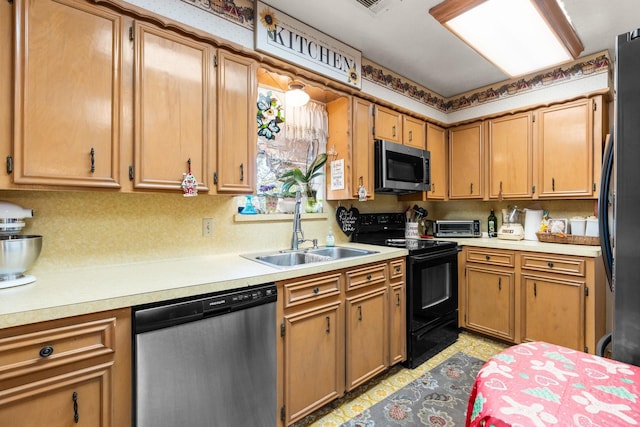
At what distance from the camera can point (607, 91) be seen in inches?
101

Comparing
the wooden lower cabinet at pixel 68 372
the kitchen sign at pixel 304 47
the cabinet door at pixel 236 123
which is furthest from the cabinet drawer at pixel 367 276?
the kitchen sign at pixel 304 47

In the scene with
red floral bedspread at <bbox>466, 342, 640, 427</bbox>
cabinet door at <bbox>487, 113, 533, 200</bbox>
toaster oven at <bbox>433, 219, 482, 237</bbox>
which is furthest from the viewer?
toaster oven at <bbox>433, 219, 482, 237</bbox>

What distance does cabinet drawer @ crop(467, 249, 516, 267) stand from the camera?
9.03ft

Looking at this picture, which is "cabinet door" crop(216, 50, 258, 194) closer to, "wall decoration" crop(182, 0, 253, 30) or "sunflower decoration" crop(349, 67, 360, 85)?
"wall decoration" crop(182, 0, 253, 30)

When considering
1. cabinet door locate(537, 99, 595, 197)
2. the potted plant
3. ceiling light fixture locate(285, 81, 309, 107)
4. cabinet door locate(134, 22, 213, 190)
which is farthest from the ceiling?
the potted plant

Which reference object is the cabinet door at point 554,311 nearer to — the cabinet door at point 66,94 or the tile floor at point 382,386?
the tile floor at point 382,386

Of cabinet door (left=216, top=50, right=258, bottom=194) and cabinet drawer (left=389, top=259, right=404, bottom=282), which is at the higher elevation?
cabinet door (left=216, top=50, right=258, bottom=194)

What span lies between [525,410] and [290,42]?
7.62 ft

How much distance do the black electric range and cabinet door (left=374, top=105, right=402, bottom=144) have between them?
750 millimetres

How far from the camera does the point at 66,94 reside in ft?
4.40

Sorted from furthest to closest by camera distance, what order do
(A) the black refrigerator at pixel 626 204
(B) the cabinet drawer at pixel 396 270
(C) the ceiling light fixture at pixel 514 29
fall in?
(B) the cabinet drawer at pixel 396 270 < (C) the ceiling light fixture at pixel 514 29 < (A) the black refrigerator at pixel 626 204

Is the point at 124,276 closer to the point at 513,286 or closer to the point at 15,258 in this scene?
the point at 15,258

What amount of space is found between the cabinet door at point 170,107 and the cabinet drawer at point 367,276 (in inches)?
41.8

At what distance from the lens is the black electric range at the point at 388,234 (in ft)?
8.79
